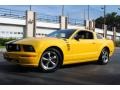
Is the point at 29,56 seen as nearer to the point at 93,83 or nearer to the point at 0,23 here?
the point at 93,83

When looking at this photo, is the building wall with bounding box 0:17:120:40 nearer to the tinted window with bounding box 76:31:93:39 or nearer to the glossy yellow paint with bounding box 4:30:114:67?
the tinted window with bounding box 76:31:93:39

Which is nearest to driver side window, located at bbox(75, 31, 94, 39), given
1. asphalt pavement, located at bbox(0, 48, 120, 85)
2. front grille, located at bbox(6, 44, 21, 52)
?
asphalt pavement, located at bbox(0, 48, 120, 85)

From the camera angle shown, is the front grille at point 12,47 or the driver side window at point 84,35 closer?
the front grille at point 12,47


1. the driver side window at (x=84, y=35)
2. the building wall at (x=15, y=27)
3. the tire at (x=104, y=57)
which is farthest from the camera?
the building wall at (x=15, y=27)

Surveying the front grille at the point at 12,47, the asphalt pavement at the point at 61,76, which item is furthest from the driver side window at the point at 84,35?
the front grille at the point at 12,47

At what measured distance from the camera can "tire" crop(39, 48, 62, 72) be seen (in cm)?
1001

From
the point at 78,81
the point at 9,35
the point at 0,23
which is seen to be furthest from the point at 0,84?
the point at 9,35

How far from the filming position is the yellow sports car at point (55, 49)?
31.9ft

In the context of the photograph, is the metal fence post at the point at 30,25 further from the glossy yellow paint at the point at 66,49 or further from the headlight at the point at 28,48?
the headlight at the point at 28,48

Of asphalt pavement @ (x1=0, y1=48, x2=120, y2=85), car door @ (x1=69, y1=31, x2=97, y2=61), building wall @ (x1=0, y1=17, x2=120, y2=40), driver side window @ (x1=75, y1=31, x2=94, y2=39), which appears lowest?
asphalt pavement @ (x1=0, y1=48, x2=120, y2=85)

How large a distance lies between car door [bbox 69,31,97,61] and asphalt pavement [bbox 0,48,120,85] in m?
0.42

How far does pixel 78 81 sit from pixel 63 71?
78.3 inches

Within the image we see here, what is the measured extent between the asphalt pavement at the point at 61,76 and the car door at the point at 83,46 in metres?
0.42

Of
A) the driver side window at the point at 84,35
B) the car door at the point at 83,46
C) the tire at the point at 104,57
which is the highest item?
the driver side window at the point at 84,35
